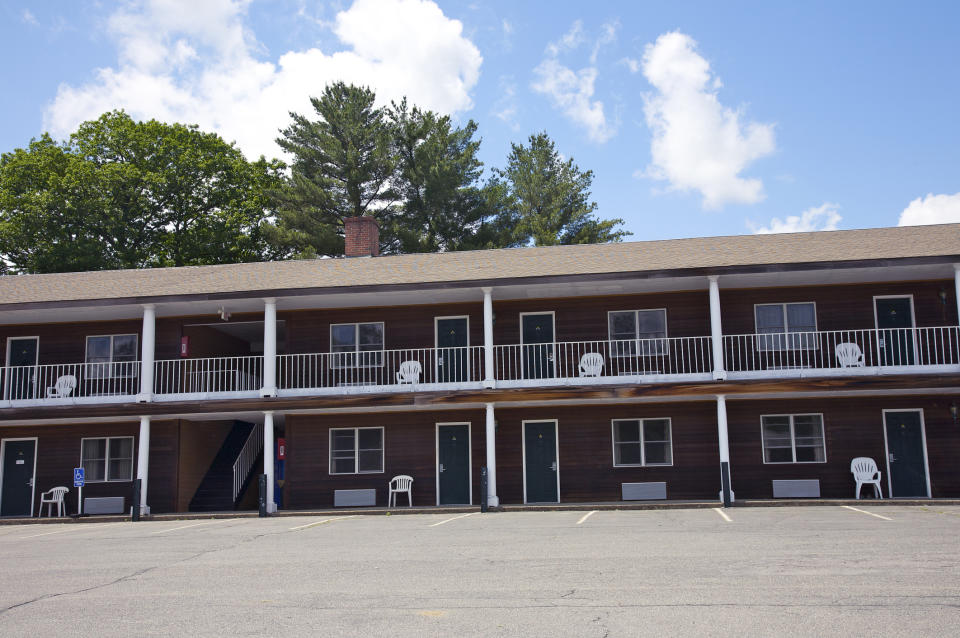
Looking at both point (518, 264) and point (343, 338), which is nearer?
point (518, 264)

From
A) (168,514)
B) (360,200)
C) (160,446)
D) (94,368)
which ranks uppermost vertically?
(360,200)

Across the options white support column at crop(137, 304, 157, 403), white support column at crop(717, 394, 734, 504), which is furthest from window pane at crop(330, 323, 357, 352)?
white support column at crop(717, 394, 734, 504)

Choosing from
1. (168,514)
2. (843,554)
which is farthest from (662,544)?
(168,514)

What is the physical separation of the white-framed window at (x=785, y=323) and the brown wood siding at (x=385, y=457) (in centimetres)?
716

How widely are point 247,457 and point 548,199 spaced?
2688cm

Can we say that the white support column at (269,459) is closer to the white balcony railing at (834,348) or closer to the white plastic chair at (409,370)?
the white plastic chair at (409,370)

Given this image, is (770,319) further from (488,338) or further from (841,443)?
(488,338)

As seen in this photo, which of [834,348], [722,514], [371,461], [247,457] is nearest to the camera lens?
[722,514]

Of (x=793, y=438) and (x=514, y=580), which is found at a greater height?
(x=793, y=438)

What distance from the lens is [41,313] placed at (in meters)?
23.3

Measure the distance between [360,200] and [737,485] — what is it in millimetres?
25357

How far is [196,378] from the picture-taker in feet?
→ 78.3

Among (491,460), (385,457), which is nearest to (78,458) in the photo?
(385,457)

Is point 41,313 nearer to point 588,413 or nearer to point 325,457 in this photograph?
point 325,457
